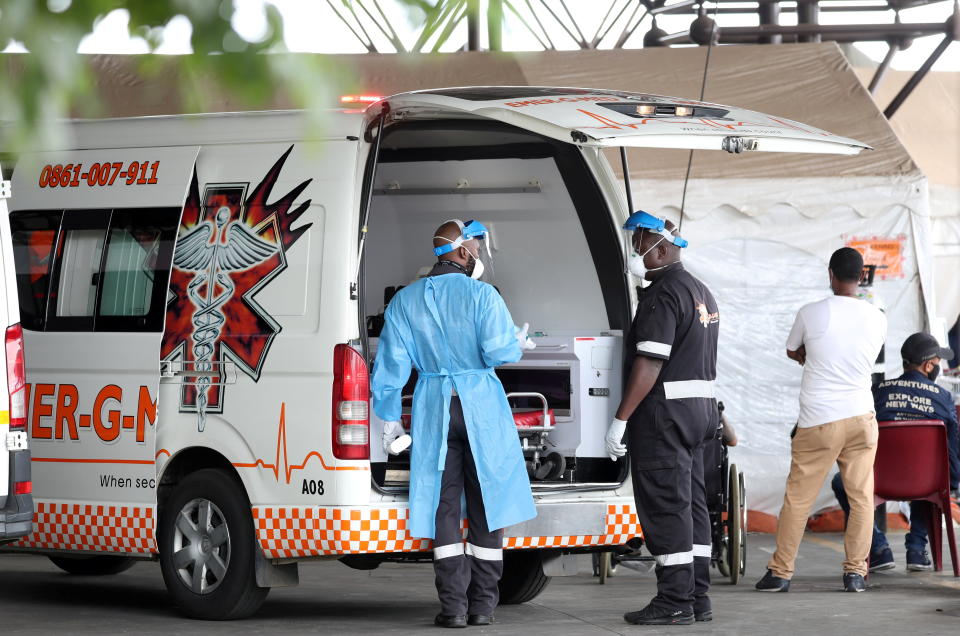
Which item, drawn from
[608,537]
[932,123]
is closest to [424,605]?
[608,537]

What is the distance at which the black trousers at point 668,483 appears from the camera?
6.64m

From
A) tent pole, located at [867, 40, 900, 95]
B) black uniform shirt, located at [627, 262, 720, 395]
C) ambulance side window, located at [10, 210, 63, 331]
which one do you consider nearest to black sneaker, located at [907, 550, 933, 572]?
black uniform shirt, located at [627, 262, 720, 395]

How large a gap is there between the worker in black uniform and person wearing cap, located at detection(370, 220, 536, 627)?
1.86 ft

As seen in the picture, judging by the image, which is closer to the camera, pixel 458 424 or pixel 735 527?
pixel 458 424

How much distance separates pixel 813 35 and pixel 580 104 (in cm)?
786

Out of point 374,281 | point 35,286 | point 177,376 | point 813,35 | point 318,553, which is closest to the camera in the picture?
point 318,553

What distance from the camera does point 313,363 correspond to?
20.3 feet

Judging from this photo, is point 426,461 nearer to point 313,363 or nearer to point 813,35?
point 313,363

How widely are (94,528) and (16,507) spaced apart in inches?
28.1

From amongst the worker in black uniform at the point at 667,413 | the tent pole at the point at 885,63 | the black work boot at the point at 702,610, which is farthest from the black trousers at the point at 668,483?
the tent pole at the point at 885,63

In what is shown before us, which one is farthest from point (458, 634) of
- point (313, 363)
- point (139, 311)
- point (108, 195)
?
point (108, 195)

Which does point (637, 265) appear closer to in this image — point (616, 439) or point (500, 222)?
point (616, 439)

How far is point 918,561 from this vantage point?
8.98 metres

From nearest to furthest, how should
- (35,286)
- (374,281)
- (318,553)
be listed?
(318,553) → (35,286) → (374,281)
